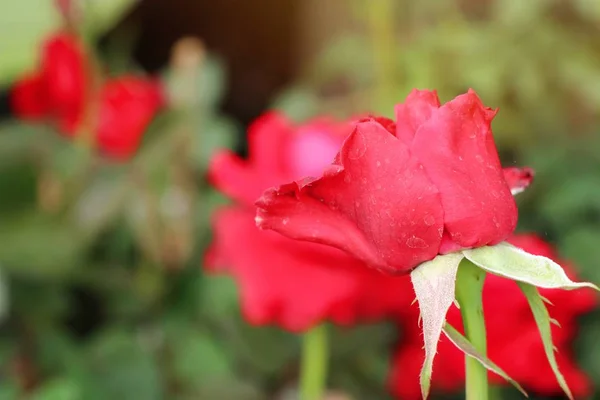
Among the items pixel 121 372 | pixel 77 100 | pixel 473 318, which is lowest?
pixel 121 372

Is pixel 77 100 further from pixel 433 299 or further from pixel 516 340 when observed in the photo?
pixel 433 299

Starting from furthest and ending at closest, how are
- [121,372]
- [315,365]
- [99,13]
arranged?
[99,13] → [121,372] → [315,365]

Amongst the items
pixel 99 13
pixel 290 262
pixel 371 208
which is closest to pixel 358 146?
pixel 371 208

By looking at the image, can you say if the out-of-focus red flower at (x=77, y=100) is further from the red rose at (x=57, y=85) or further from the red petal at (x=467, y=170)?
the red petal at (x=467, y=170)

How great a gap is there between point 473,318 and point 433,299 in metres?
0.01

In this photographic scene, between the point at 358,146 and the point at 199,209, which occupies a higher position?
the point at 358,146

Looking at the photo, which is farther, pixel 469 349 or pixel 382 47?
pixel 382 47

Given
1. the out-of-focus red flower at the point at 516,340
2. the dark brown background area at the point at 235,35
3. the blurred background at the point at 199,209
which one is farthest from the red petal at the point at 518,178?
the dark brown background area at the point at 235,35

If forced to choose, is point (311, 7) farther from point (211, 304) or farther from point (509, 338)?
point (509, 338)

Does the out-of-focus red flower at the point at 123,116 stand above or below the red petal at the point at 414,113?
below

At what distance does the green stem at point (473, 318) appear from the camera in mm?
135

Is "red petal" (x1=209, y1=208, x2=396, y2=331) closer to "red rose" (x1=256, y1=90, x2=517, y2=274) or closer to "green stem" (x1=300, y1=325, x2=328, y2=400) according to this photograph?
"green stem" (x1=300, y1=325, x2=328, y2=400)

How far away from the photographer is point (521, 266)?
139 millimetres

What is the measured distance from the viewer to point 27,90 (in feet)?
1.89
